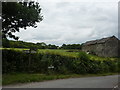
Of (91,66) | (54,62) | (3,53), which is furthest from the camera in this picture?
(91,66)

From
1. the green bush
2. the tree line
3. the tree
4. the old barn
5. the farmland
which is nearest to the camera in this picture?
the tree

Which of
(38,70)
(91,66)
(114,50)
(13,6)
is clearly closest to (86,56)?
(91,66)

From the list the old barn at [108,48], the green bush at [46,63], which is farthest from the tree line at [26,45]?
the old barn at [108,48]

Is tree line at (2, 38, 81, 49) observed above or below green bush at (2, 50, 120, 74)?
above

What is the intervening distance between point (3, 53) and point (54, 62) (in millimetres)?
5144

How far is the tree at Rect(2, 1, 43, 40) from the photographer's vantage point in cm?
1144

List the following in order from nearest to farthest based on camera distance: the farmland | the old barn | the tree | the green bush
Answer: the tree
the farmland
the green bush
the old barn

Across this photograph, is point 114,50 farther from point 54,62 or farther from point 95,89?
point 95,89

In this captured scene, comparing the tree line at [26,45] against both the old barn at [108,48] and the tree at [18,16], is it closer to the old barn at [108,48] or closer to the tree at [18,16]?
the tree at [18,16]

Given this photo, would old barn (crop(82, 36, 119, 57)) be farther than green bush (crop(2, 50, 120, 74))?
Yes

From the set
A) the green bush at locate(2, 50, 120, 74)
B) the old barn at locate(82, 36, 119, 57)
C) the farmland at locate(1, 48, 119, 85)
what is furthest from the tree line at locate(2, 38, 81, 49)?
the old barn at locate(82, 36, 119, 57)

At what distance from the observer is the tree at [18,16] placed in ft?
37.5

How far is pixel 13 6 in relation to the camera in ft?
36.8

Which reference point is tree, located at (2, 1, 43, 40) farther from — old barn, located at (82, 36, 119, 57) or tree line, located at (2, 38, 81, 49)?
old barn, located at (82, 36, 119, 57)
